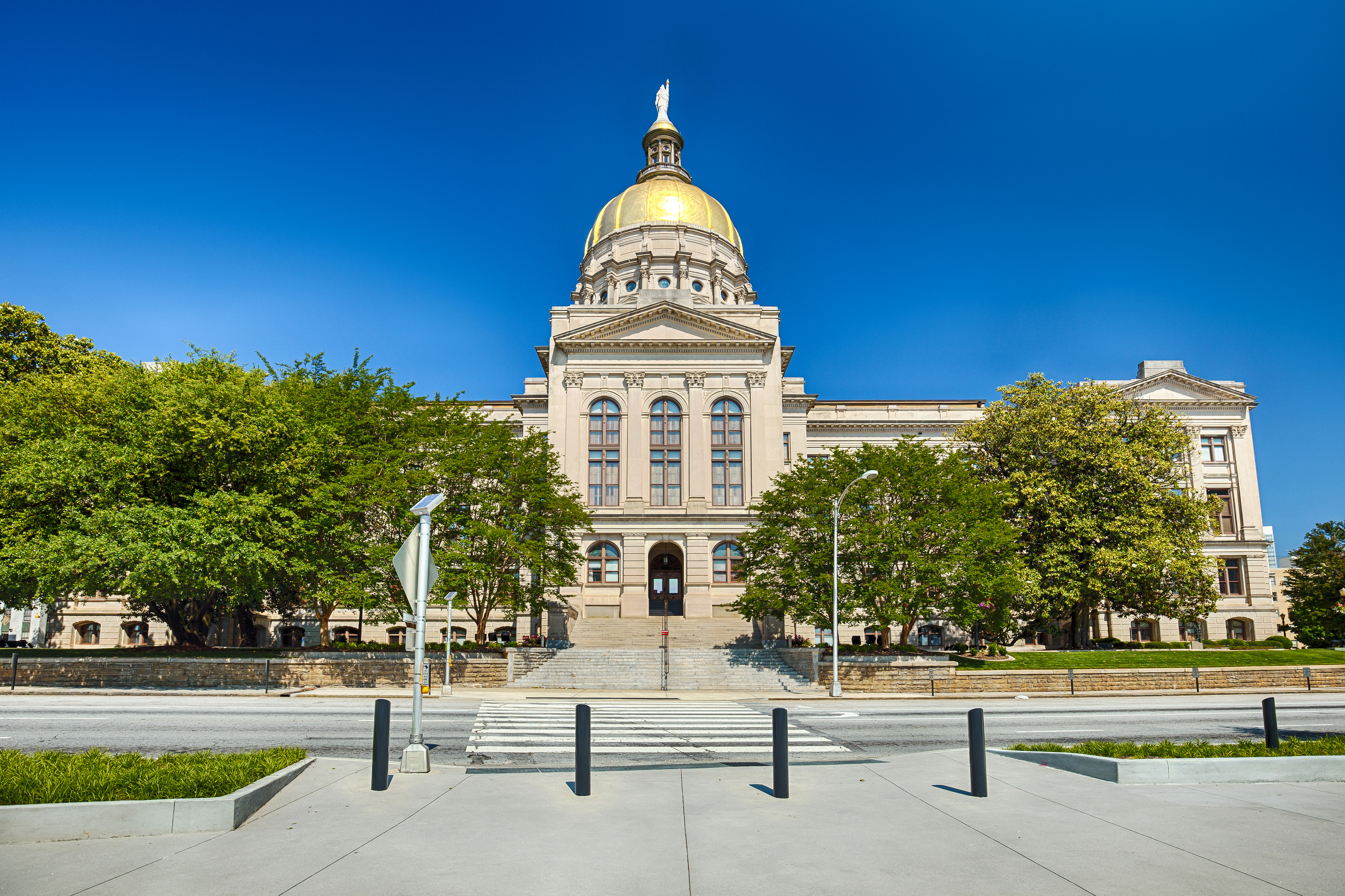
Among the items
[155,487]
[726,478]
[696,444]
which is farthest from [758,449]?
[155,487]

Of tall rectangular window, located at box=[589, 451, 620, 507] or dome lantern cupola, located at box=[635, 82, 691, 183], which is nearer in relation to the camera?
tall rectangular window, located at box=[589, 451, 620, 507]

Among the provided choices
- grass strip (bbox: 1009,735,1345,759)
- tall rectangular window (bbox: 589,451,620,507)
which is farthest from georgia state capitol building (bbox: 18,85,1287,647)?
grass strip (bbox: 1009,735,1345,759)

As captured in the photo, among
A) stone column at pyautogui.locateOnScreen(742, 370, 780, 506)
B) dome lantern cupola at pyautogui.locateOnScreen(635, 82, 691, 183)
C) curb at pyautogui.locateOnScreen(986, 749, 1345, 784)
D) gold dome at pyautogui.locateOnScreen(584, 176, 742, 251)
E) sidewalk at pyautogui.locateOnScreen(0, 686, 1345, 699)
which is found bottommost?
sidewalk at pyautogui.locateOnScreen(0, 686, 1345, 699)

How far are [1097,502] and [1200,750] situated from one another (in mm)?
34558

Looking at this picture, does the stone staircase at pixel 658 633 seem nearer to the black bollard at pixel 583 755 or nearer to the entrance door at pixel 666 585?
the entrance door at pixel 666 585

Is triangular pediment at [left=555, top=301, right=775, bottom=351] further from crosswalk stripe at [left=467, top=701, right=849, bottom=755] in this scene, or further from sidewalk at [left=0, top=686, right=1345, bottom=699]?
crosswalk stripe at [left=467, top=701, right=849, bottom=755]

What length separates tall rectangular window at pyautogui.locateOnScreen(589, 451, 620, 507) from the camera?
52.1 metres

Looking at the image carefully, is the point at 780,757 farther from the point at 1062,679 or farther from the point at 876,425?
the point at 876,425

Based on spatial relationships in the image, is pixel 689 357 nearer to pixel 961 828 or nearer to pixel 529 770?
pixel 529 770

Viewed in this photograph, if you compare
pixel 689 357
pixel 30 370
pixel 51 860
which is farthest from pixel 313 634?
pixel 51 860

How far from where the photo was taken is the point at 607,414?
5347cm

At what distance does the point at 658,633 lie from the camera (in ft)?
148

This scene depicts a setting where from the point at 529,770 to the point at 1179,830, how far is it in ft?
26.7

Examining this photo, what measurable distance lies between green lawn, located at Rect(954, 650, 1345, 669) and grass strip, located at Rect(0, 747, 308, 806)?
3060cm
